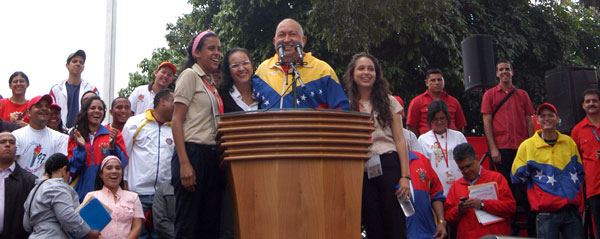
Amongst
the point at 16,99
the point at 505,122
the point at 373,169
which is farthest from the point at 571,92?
the point at 16,99

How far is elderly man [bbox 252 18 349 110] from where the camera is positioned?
13.8 ft

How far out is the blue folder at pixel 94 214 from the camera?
17.5 feet

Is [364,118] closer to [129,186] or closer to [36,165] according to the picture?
[129,186]

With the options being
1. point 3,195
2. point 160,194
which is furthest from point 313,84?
point 3,195

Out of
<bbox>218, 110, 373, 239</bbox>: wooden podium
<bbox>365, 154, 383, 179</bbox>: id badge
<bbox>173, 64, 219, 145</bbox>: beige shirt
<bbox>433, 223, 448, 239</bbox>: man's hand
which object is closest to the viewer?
<bbox>218, 110, 373, 239</bbox>: wooden podium

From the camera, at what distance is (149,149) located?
5984 millimetres

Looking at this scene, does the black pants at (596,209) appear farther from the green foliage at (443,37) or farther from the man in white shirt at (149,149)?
the green foliage at (443,37)

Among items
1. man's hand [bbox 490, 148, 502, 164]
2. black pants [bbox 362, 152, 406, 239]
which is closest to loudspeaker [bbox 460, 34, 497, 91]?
man's hand [bbox 490, 148, 502, 164]

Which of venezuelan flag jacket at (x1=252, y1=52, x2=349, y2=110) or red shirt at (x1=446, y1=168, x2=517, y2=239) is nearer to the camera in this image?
venezuelan flag jacket at (x1=252, y1=52, x2=349, y2=110)

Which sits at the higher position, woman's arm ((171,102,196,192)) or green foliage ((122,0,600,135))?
green foliage ((122,0,600,135))

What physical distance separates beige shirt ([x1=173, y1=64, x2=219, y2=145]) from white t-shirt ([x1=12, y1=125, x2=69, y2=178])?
102 inches

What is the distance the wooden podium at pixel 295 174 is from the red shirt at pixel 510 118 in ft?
14.9

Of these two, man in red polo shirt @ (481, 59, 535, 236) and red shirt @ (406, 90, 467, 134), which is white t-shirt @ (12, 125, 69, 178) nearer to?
red shirt @ (406, 90, 467, 134)

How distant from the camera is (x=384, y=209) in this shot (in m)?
4.15
